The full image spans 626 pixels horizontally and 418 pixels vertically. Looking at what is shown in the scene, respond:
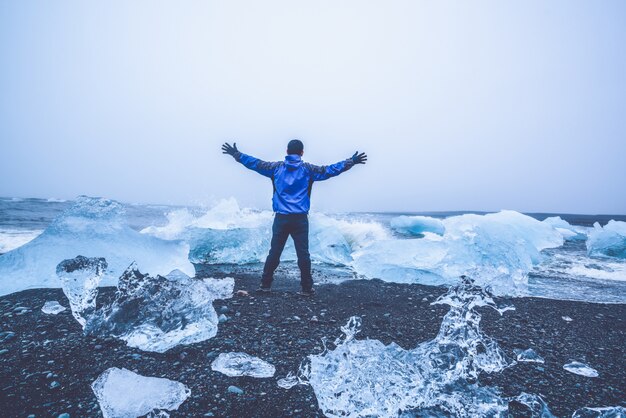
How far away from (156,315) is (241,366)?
102 cm

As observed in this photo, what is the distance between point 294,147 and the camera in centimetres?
414

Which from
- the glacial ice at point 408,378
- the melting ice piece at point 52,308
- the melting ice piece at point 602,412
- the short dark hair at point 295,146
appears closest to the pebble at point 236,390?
the glacial ice at point 408,378

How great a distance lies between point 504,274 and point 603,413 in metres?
A: 3.44

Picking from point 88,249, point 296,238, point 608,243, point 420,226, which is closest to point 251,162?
point 296,238

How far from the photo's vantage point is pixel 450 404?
1876mm

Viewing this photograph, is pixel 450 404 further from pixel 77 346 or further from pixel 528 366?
pixel 77 346

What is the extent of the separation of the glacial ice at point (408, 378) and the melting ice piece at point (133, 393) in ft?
2.10

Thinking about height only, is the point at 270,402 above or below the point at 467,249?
below

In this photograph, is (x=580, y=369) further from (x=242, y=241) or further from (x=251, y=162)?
(x=242, y=241)

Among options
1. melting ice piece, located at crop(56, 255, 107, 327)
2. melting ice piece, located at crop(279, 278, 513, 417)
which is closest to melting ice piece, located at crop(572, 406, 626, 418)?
melting ice piece, located at crop(279, 278, 513, 417)

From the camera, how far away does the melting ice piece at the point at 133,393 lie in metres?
1.72

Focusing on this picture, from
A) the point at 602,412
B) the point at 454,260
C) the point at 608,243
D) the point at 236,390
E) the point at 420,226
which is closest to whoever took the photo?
the point at 602,412

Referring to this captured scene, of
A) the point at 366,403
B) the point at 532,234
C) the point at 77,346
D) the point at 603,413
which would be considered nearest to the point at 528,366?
the point at 603,413

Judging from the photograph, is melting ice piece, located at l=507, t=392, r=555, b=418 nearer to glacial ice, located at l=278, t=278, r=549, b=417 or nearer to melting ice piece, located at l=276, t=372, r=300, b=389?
glacial ice, located at l=278, t=278, r=549, b=417
